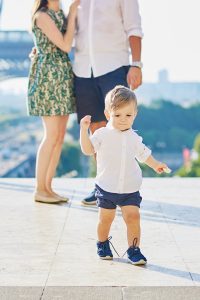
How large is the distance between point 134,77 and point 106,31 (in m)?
0.28

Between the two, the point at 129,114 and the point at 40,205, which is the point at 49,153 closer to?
the point at 40,205

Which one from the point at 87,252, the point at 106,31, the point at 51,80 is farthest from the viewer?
the point at 51,80

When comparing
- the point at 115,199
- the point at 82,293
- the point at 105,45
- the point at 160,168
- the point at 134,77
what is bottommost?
the point at 82,293

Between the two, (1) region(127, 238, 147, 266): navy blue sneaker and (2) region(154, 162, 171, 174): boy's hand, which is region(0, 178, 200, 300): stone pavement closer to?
(1) region(127, 238, 147, 266): navy blue sneaker

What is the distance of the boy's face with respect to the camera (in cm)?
255

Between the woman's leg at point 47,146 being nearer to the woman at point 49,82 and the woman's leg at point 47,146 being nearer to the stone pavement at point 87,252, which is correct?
the woman at point 49,82

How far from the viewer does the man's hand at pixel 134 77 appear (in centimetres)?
346

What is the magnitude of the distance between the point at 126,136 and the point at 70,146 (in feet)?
141

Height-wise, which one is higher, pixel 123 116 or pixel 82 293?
pixel 123 116

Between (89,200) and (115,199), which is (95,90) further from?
(115,199)

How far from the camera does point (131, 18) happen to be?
354cm

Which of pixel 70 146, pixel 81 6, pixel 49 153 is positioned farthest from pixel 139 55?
pixel 70 146

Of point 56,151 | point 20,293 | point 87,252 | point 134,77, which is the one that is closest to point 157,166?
point 87,252

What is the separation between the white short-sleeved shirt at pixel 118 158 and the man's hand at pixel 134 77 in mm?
858
